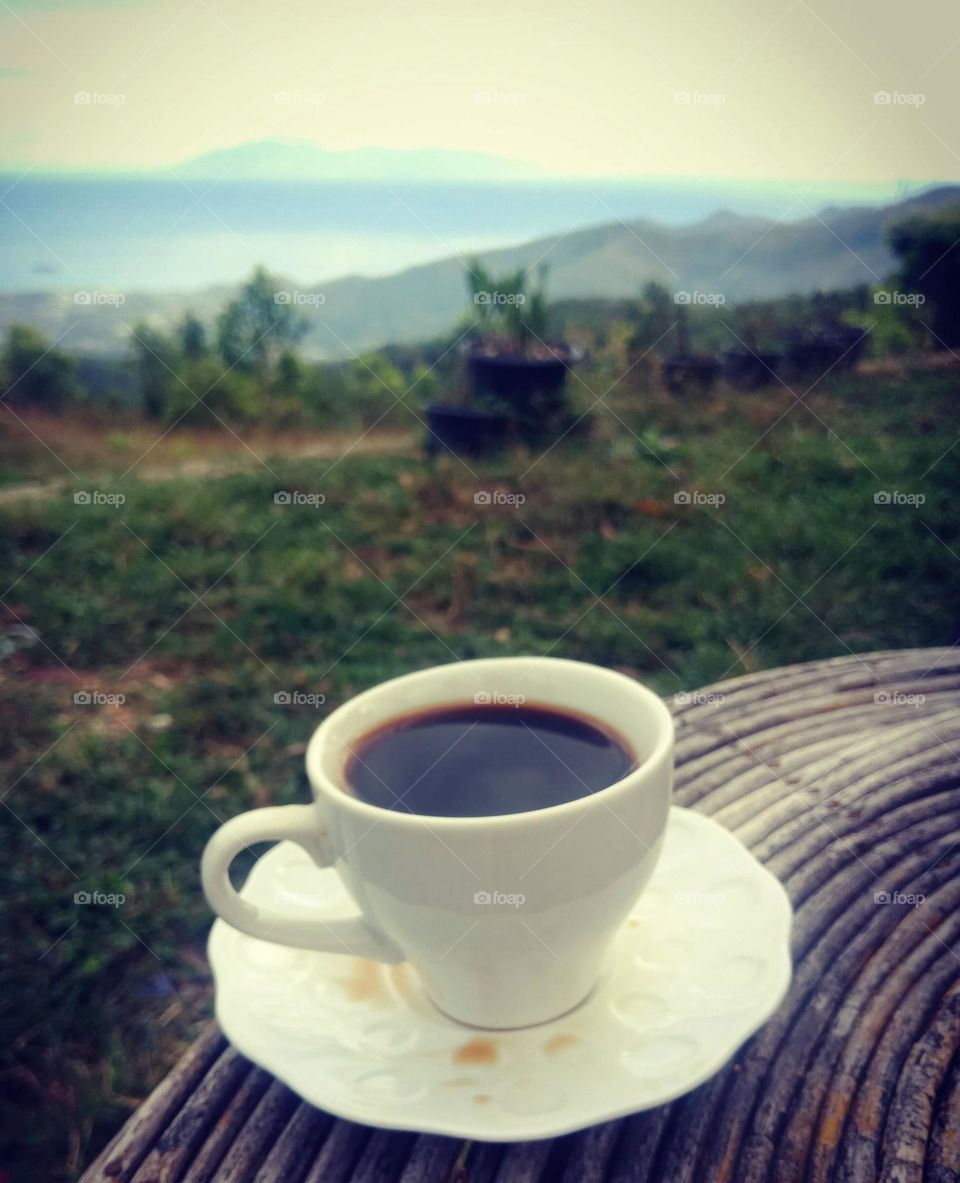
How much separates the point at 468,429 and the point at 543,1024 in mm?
3225

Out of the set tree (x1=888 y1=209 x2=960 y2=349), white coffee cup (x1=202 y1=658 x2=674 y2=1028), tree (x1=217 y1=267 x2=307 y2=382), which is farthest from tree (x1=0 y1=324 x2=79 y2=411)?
white coffee cup (x1=202 y1=658 x2=674 y2=1028)

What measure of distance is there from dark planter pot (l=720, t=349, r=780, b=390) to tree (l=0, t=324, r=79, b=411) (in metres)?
2.90

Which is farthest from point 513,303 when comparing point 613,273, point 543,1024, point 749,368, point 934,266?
point 543,1024

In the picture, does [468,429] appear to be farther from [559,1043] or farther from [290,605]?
[559,1043]

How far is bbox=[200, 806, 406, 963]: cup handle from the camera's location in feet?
1.97

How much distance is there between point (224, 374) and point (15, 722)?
255 centimetres

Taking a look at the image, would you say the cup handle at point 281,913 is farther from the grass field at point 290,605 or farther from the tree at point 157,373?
the tree at point 157,373

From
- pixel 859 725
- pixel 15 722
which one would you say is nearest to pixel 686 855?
pixel 859 725

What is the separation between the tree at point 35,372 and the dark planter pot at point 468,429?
5.32ft

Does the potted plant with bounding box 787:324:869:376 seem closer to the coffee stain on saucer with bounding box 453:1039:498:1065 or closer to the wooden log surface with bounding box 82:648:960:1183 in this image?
the wooden log surface with bounding box 82:648:960:1183

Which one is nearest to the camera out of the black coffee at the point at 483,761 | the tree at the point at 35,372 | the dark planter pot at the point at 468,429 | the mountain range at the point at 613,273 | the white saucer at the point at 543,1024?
the white saucer at the point at 543,1024

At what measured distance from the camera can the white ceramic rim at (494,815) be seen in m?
0.54

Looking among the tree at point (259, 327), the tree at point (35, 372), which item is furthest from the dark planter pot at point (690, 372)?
the tree at point (35, 372)

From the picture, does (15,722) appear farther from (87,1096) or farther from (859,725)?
(859,725)
